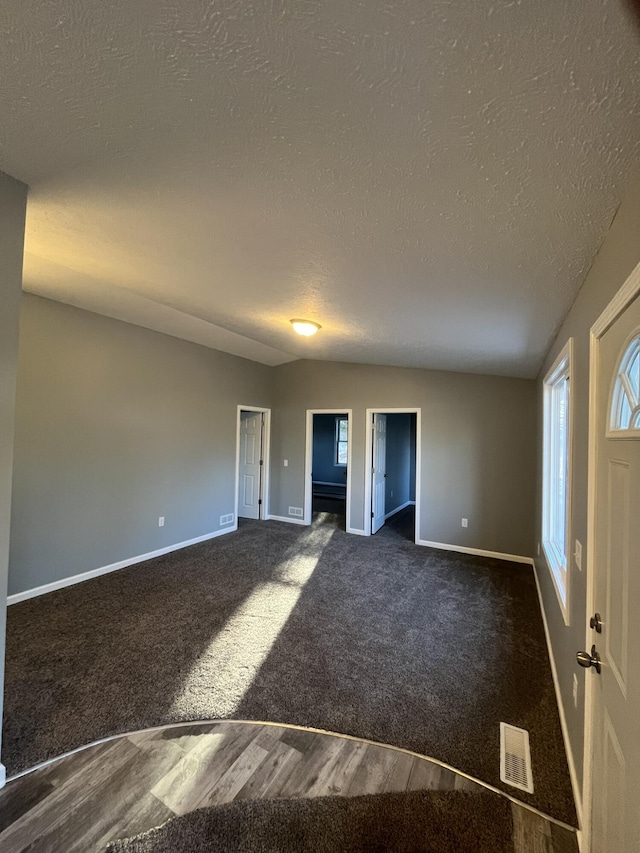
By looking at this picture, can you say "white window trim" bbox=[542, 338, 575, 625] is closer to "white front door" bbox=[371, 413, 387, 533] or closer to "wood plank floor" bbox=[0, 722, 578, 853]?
"wood plank floor" bbox=[0, 722, 578, 853]

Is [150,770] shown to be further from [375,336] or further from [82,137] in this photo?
[375,336]

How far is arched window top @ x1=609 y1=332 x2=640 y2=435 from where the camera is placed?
1.00m

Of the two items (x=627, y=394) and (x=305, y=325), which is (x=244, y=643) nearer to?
(x=305, y=325)

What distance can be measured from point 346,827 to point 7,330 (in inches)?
96.8

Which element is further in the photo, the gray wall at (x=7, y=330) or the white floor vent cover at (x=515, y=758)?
the white floor vent cover at (x=515, y=758)

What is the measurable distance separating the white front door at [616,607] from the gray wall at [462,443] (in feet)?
11.7

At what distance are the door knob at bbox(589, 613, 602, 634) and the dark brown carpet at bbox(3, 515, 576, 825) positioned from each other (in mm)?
936

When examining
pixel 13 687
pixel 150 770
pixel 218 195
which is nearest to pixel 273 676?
pixel 150 770

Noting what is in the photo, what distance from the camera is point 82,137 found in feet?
3.90

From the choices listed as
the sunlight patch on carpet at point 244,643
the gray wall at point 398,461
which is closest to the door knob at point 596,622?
the sunlight patch on carpet at point 244,643

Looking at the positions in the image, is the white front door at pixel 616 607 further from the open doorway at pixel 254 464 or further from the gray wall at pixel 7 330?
the open doorway at pixel 254 464

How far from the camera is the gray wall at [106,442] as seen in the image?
3.35 metres

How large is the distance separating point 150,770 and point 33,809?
441mm

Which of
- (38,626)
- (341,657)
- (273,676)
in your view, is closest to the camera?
(273,676)
